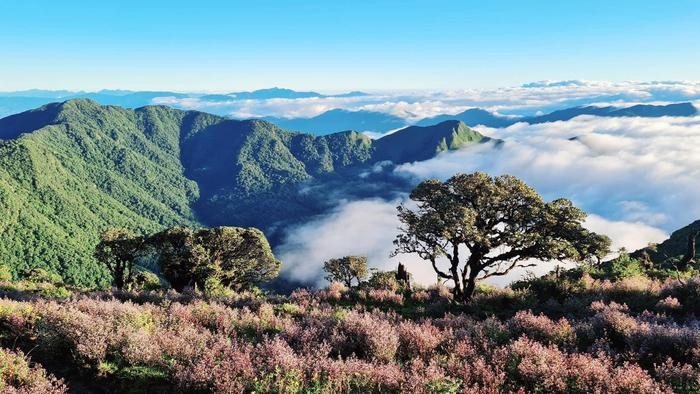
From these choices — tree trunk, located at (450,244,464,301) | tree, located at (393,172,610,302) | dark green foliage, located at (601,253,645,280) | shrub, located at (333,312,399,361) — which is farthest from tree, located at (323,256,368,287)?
shrub, located at (333,312,399,361)

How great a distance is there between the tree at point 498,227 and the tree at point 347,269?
68.0 metres

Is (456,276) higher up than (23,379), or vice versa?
(23,379)

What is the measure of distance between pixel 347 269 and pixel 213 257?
1452 inches

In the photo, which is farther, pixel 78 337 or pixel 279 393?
pixel 78 337

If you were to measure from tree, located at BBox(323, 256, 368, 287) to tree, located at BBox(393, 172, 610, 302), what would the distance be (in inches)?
2676

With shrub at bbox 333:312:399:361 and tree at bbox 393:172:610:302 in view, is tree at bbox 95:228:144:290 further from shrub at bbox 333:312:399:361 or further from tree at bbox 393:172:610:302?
shrub at bbox 333:312:399:361

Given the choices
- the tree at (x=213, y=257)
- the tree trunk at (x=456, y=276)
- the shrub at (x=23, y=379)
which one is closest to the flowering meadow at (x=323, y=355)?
the shrub at (x=23, y=379)


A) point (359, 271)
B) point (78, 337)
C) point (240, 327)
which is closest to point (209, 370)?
point (78, 337)

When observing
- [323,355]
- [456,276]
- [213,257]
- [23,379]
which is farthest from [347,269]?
[23,379]

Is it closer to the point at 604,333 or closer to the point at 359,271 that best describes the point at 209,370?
the point at 604,333

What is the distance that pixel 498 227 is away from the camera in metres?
25.5

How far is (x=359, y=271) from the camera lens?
304ft

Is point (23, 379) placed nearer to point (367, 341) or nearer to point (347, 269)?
point (367, 341)

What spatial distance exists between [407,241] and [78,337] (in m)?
19.8
